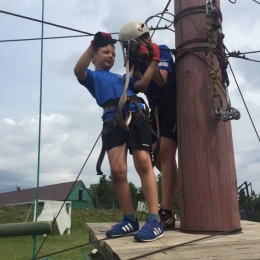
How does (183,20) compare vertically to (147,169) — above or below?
above

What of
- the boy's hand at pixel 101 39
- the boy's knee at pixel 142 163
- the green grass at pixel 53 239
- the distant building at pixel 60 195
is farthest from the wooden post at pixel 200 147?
the distant building at pixel 60 195

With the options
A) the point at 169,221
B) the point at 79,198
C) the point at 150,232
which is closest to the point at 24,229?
the point at 150,232

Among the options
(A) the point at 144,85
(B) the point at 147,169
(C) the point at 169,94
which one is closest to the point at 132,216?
(B) the point at 147,169

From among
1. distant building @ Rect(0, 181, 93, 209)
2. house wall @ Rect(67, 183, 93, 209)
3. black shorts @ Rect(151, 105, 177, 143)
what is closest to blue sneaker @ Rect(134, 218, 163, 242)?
black shorts @ Rect(151, 105, 177, 143)

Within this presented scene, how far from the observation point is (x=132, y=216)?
2.30 metres

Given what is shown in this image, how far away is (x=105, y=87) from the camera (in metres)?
2.44

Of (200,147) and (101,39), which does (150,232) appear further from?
(101,39)

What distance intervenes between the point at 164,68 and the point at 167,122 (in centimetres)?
44

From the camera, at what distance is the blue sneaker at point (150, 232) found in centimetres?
190

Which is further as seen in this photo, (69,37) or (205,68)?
(69,37)

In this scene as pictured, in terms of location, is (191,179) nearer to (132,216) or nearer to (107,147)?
(132,216)

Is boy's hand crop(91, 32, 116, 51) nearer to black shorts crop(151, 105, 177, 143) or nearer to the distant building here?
→ black shorts crop(151, 105, 177, 143)

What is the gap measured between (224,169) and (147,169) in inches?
21.5

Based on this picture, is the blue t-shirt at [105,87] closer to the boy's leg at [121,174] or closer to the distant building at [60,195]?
the boy's leg at [121,174]
